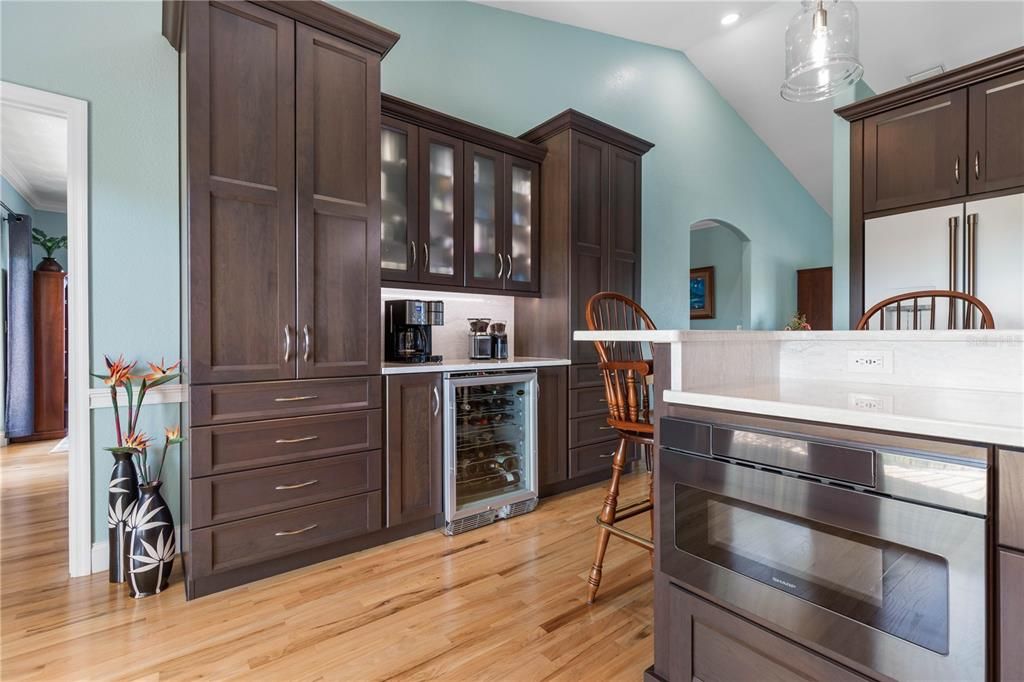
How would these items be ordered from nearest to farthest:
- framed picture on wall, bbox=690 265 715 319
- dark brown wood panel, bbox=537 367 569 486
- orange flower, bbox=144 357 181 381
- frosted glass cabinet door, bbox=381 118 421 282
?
orange flower, bbox=144 357 181 381 < frosted glass cabinet door, bbox=381 118 421 282 < dark brown wood panel, bbox=537 367 569 486 < framed picture on wall, bbox=690 265 715 319

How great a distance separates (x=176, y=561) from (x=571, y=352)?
8.11 feet

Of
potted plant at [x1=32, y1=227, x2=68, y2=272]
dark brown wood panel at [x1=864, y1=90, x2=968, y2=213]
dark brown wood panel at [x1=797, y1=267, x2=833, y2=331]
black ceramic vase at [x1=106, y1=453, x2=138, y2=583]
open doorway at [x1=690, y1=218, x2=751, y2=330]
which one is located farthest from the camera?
open doorway at [x1=690, y1=218, x2=751, y2=330]

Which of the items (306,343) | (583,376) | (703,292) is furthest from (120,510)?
(703,292)

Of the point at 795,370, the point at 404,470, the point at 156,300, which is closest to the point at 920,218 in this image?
the point at 795,370

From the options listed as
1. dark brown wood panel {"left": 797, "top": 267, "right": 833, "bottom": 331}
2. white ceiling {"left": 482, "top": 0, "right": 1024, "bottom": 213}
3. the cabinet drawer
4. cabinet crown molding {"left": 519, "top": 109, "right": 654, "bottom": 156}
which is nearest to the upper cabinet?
cabinet crown molding {"left": 519, "top": 109, "right": 654, "bottom": 156}

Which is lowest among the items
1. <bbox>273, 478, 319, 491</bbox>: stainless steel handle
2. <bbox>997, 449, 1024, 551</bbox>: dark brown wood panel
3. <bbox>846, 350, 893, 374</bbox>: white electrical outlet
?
<bbox>273, 478, 319, 491</bbox>: stainless steel handle

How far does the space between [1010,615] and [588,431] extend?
2.61m

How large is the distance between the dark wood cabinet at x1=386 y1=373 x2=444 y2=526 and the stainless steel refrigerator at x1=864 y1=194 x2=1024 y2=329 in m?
3.03

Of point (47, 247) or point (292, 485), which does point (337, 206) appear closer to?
point (292, 485)

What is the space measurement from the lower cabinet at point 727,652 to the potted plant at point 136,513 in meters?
2.04

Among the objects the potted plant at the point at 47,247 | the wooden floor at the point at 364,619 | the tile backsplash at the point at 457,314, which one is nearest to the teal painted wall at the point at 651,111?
the tile backsplash at the point at 457,314

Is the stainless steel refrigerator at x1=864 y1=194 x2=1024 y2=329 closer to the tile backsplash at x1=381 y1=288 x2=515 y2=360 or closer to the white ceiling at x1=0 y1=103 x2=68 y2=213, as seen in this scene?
the tile backsplash at x1=381 y1=288 x2=515 y2=360

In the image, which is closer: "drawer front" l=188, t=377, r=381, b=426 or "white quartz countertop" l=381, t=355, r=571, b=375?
"drawer front" l=188, t=377, r=381, b=426

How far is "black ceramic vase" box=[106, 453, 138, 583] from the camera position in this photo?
2061 millimetres
